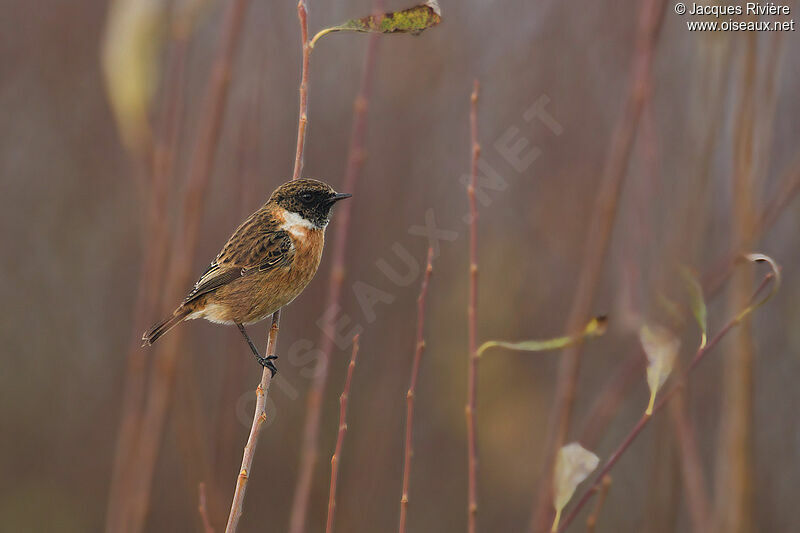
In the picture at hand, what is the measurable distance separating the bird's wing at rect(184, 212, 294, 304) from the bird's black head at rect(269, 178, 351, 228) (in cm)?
7

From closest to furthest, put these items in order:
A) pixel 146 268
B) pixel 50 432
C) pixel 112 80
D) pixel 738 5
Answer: pixel 112 80 → pixel 146 268 → pixel 738 5 → pixel 50 432

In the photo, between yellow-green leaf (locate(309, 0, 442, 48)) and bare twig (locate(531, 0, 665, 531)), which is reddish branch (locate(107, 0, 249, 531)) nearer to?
yellow-green leaf (locate(309, 0, 442, 48))

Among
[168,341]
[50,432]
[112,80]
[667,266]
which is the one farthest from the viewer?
[50,432]

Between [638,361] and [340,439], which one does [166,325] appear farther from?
[638,361]

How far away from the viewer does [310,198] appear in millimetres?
1368

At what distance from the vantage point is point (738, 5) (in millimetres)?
1647

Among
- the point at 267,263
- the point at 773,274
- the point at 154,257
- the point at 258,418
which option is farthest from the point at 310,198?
the point at 773,274

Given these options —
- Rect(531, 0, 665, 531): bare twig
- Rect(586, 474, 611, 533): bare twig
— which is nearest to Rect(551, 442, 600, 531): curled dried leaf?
Rect(586, 474, 611, 533): bare twig

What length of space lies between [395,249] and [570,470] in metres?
2.09

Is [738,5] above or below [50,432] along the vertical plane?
above

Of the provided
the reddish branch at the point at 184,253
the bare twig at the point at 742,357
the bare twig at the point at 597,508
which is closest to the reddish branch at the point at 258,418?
the reddish branch at the point at 184,253

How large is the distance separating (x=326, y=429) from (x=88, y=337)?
1336 mm

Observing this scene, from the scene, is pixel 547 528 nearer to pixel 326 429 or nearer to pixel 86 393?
pixel 326 429

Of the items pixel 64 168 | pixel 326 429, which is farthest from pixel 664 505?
pixel 64 168
